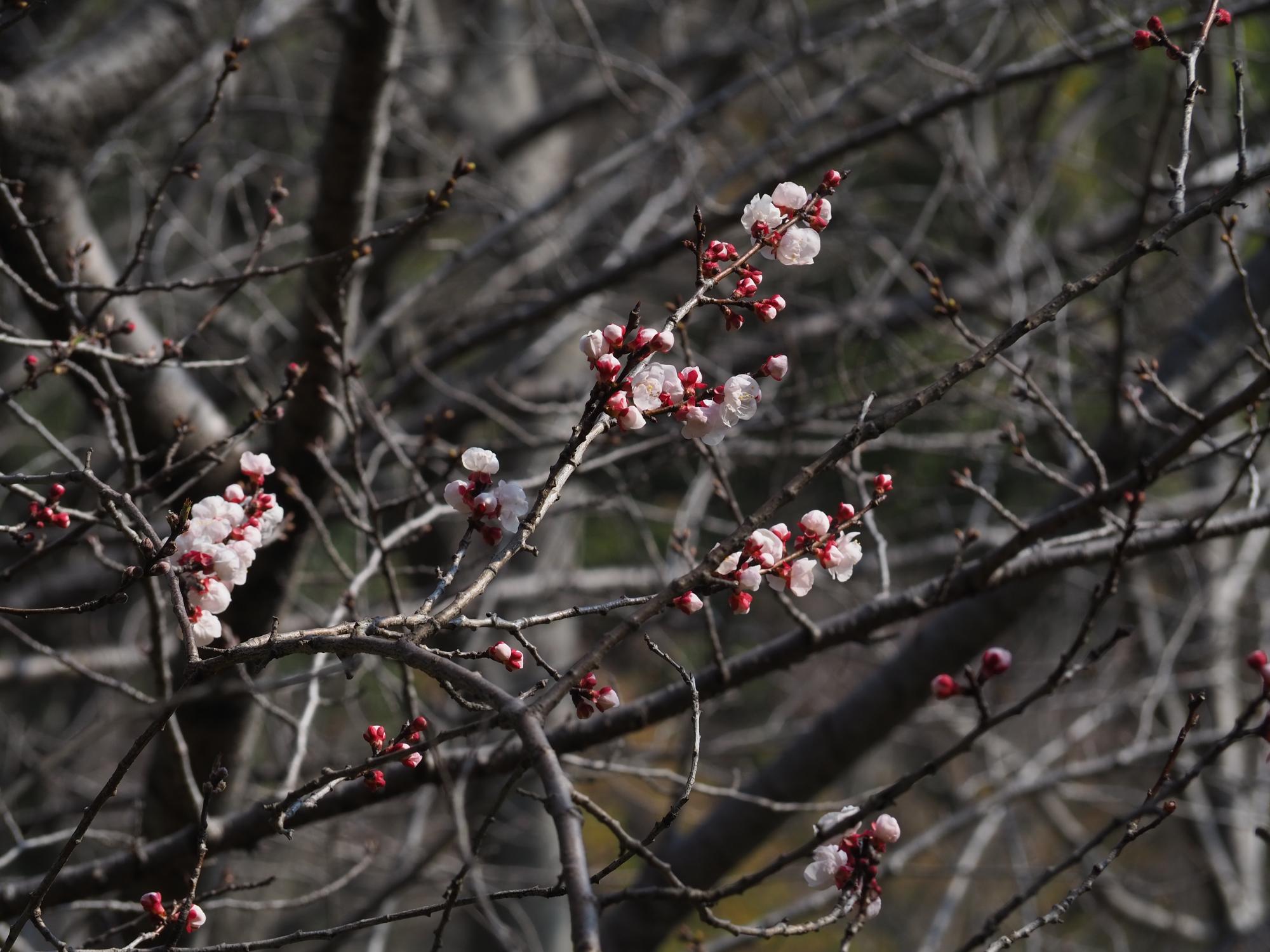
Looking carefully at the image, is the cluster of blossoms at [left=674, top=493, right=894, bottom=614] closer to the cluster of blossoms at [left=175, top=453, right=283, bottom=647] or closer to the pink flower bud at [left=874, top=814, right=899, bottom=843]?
the pink flower bud at [left=874, top=814, right=899, bottom=843]

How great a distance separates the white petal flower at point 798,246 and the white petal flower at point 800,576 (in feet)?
1.47

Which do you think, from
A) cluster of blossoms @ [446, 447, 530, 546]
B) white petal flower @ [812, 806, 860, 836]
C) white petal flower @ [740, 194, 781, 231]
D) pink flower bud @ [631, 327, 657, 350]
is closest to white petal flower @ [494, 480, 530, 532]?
cluster of blossoms @ [446, 447, 530, 546]

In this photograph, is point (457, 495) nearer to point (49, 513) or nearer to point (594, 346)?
point (594, 346)

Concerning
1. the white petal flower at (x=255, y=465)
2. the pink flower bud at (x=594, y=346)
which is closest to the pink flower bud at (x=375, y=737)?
the white petal flower at (x=255, y=465)

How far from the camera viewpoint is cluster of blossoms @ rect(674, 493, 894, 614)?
147cm

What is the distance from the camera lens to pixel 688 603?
1453 mm

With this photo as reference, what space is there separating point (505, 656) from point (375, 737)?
0.24 m

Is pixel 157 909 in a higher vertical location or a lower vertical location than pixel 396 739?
lower

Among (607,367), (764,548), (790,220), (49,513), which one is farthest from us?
(49,513)

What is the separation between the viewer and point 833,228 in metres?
4.95

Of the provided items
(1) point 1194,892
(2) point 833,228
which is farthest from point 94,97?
(1) point 1194,892

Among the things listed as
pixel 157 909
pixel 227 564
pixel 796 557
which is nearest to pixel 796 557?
pixel 796 557

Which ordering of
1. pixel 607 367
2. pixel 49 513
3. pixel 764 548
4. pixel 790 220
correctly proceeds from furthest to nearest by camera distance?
pixel 49 513 < pixel 790 220 < pixel 764 548 < pixel 607 367

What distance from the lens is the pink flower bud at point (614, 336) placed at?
55.1 inches
